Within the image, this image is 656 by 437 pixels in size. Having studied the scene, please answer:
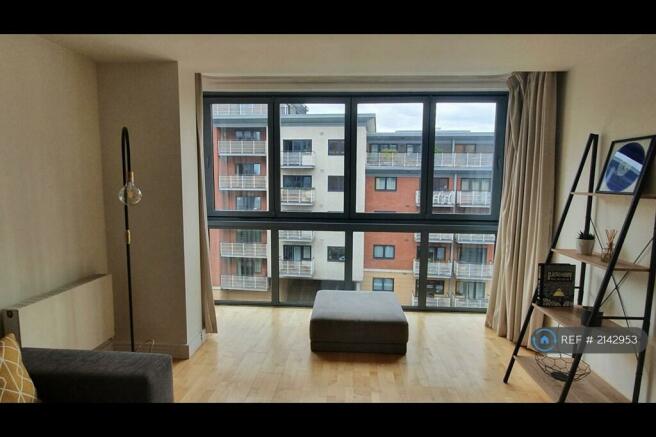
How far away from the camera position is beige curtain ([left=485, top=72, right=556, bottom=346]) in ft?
9.22

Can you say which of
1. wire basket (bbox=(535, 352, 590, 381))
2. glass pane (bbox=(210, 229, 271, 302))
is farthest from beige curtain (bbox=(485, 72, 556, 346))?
glass pane (bbox=(210, 229, 271, 302))

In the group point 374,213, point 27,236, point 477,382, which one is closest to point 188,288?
point 27,236

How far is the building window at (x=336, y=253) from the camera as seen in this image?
3.71 meters

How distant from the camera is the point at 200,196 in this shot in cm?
297

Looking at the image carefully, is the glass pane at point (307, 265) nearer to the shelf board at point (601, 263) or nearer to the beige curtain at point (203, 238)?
the beige curtain at point (203, 238)

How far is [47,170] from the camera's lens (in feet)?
7.09

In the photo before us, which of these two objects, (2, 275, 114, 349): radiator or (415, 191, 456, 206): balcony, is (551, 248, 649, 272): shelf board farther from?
(2, 275, 114, 349): radiator

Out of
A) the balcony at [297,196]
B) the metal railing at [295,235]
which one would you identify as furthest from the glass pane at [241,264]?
the balcony at [297,196]

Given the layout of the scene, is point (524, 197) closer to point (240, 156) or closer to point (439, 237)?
point (439, 237)

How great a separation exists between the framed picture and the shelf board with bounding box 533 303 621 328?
0.81m

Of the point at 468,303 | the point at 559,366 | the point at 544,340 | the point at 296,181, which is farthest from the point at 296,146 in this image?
the point at 559,366

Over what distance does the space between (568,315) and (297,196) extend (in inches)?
99.7

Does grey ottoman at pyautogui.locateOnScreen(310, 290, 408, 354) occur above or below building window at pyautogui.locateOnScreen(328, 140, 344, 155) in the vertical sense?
below
